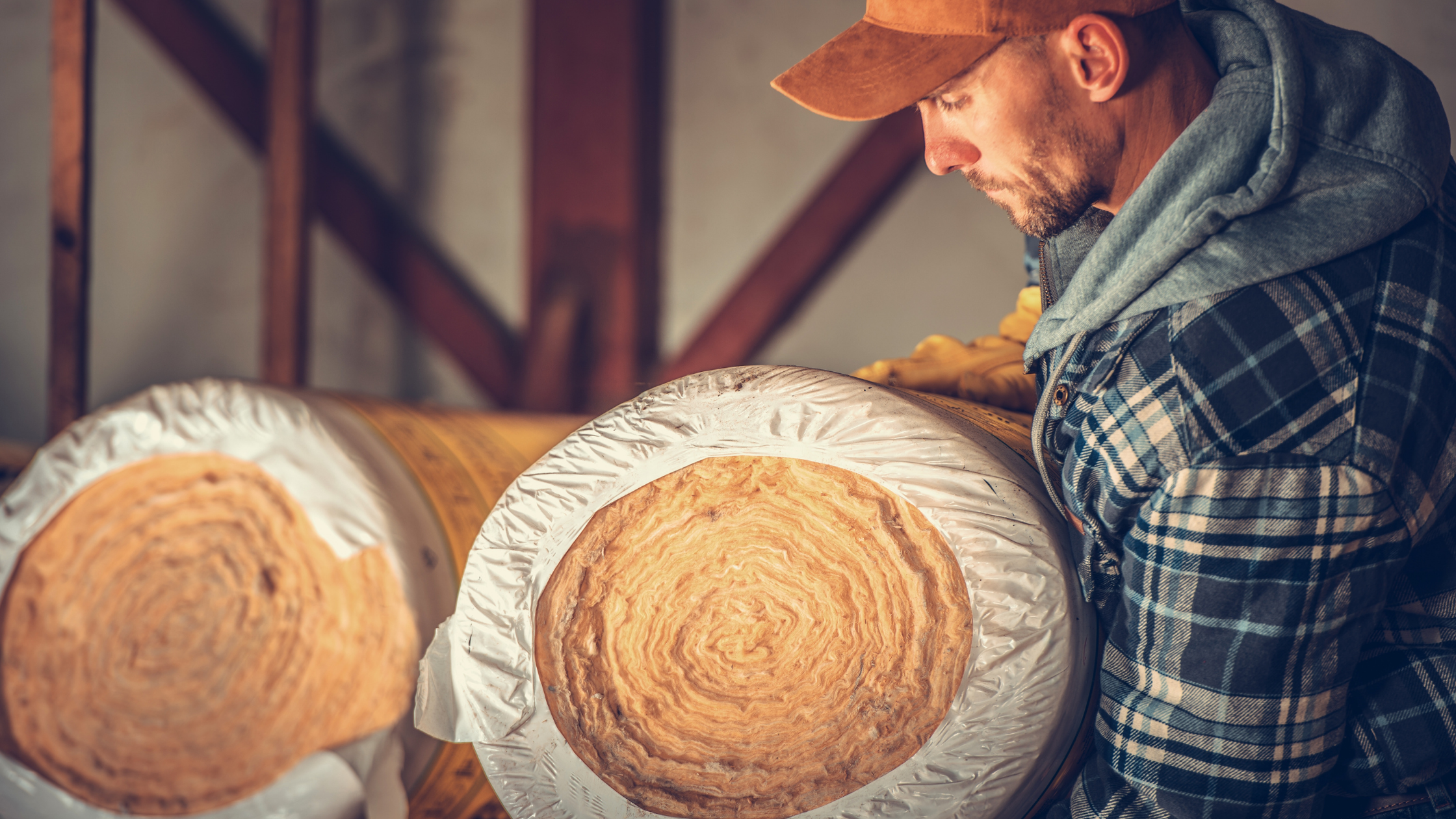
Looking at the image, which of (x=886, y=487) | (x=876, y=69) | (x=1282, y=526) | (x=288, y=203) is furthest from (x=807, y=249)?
(x=1282, y=526)

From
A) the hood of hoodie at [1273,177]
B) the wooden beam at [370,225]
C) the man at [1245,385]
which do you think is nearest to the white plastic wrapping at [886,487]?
the man at [1245,385]

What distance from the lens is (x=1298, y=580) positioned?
874 millimetres

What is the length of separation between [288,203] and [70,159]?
53cm

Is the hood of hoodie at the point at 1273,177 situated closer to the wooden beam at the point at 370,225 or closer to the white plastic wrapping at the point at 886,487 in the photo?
the white plastic wrapping at the point at 886,487

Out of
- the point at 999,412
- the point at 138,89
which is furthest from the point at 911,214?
the point at 138,89

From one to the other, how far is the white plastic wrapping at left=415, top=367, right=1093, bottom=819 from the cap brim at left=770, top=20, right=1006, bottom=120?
1.09 ft

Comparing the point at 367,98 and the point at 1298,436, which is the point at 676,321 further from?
the point at 1298,436

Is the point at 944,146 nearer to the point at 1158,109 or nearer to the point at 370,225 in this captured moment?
the point at 1158,109

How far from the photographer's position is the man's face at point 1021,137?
1.01 meters

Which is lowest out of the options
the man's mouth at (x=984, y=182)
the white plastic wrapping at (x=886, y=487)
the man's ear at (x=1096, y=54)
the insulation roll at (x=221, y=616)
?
the insulation roll at (x=221, y=616)

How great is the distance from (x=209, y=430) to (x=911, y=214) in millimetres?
2158

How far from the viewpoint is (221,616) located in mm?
1331

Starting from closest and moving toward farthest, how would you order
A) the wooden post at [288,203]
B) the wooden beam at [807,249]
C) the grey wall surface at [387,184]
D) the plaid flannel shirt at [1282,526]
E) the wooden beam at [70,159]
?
the plaid flannel shirt at [1282,526]
the wooden beam at [70,159]
the wooden post at [288,203]
the wooden beam at [807,249]
the grey wall surface at [387,184]

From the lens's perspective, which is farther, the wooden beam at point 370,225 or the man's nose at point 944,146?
the wooden beam at point 370,225
